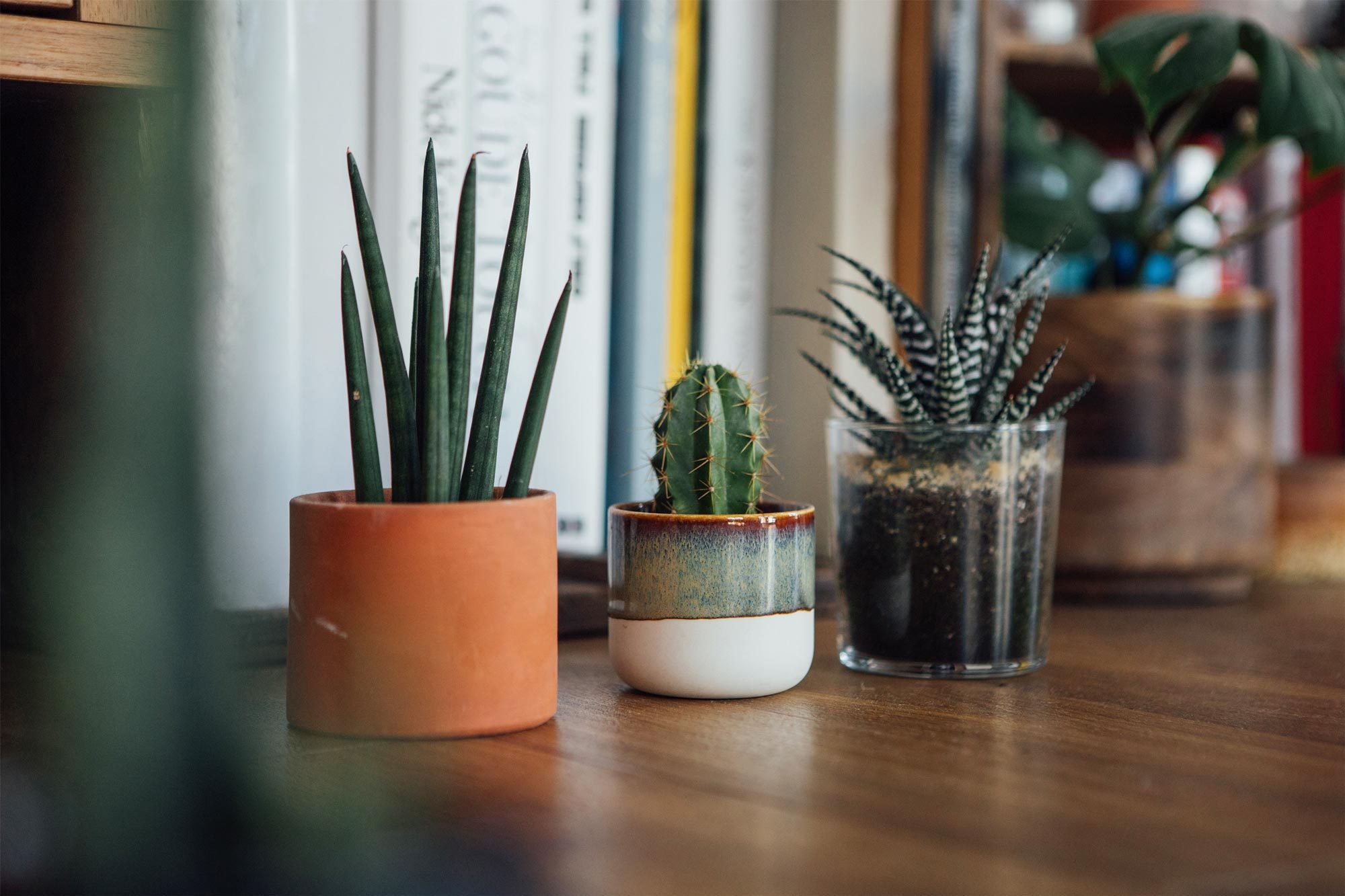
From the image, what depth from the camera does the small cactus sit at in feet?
1.77

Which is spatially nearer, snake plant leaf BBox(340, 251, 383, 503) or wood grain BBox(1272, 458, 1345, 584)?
snake plant leaf BBox(340, 251, 383, 503)

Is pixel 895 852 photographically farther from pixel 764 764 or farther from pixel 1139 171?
pixel 1139 171

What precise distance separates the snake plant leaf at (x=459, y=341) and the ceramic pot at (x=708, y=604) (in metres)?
0.09

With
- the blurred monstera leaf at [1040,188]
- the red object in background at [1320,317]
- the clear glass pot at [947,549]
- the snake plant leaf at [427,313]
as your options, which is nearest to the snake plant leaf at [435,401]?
the snake plant leaf at [427,313]

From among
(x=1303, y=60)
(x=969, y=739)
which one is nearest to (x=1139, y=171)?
(x=1303, y=60)

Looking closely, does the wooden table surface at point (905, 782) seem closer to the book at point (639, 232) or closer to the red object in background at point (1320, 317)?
the book at point (639, 232)

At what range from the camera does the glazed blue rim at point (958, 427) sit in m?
0.59

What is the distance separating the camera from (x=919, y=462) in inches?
23.6

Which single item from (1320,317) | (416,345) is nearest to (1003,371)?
(416,345)

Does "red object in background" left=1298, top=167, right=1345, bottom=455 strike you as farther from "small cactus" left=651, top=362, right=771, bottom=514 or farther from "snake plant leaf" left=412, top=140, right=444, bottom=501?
"snake plant leaf" left=412, top=140, right=444, bottom=501

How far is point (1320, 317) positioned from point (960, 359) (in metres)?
0.74

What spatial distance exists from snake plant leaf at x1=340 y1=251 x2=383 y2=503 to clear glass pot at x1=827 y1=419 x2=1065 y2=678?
23cm

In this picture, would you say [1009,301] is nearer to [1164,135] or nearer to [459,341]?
[459,341]

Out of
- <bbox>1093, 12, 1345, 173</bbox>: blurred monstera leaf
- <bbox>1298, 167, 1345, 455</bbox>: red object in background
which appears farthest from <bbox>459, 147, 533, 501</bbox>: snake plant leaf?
<bbox>1298, 167, 1345, 455</bbox>: red object in background
